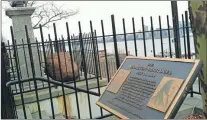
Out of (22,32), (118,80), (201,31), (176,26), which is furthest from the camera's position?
(22,32)

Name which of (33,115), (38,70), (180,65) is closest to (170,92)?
(180,65)

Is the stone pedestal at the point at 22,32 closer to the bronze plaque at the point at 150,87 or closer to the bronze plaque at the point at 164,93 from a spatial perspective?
the bronze plaque at the point at 150,87

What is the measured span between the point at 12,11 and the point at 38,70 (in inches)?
68.5

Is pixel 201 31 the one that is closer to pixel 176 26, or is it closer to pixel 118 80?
pixel 118 80

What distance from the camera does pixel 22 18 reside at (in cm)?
687

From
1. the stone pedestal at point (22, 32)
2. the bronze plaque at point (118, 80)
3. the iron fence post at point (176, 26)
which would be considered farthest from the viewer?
the stone pedestal at point (22, 32)

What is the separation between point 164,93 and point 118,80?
777 millimetres

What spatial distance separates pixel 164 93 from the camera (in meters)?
2.17

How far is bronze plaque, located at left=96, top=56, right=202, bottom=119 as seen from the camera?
2062 millimetres

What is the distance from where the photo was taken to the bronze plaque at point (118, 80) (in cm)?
279

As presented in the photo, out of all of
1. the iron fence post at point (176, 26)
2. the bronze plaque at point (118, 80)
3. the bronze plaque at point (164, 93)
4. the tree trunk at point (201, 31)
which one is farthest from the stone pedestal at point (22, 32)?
the tree trunk at point (201, 31)

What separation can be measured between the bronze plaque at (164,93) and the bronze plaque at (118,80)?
57 cm

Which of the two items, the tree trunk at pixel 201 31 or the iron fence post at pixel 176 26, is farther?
the iron fence post at pixel 176 26

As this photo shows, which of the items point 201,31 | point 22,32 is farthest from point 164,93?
point 22,32
